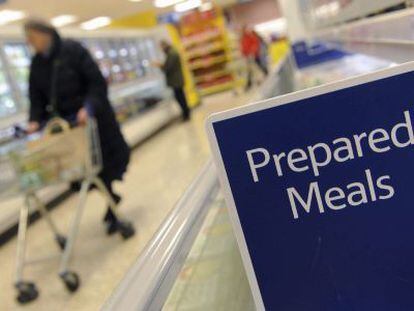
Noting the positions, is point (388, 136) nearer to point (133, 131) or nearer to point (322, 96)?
point (322, 96)

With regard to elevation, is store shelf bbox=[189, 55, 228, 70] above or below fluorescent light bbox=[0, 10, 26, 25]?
below

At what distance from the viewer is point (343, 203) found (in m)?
0.77

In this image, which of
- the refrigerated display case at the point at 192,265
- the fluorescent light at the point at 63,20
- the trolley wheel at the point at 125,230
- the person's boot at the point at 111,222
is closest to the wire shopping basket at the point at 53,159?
the trolley wheel at the point at 125,230

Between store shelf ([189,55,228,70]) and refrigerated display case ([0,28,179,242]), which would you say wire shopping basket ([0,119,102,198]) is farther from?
store shelf ([189,55,228,70])

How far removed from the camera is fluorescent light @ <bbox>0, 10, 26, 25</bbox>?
1119cm

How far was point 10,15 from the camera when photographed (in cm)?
1161

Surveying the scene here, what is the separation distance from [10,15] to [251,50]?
662 centimetres

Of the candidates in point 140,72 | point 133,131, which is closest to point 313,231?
point 133,131

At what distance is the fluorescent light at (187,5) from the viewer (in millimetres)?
18475

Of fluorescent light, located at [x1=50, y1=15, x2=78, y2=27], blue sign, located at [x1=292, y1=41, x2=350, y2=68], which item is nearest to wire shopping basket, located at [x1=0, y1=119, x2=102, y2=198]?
blue sign, located at [x1=292, y1=41, x2=350, y2=68]

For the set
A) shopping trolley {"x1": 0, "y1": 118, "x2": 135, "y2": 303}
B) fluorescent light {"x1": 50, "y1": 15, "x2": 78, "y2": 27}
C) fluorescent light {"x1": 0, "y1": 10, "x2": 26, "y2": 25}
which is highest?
fluorescent light {"x1": 0, "y1": 10, "x2": 26, "y2": 25}

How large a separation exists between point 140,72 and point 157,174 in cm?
992

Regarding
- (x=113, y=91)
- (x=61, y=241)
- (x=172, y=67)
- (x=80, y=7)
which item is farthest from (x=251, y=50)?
(x=61, y=241)

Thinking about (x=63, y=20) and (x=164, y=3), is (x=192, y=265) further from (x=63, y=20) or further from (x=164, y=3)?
(x=164, y=3)
